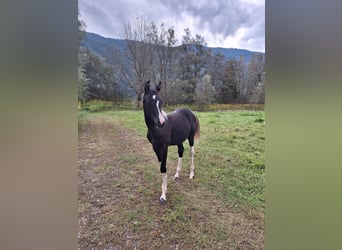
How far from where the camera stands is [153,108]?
115 cm

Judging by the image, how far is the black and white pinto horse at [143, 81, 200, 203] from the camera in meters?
1.14

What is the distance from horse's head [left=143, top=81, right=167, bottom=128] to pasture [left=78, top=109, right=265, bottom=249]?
4cm

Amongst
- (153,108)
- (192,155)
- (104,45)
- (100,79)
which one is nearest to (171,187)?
(192,155)

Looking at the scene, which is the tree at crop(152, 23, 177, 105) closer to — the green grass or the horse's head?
the horse's head

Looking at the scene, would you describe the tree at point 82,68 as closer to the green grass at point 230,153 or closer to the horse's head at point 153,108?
the green grass at point 230,153

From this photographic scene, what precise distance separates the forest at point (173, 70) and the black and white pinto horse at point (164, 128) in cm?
4

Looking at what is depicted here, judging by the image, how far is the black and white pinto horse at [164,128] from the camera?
114cm

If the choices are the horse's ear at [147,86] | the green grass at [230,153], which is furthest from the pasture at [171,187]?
the horse's ear at [147,86]

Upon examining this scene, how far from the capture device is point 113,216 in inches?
42.7
